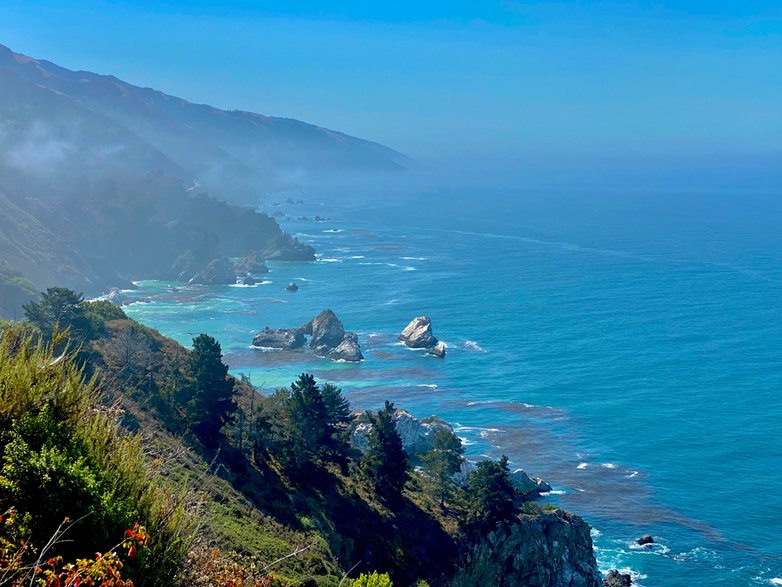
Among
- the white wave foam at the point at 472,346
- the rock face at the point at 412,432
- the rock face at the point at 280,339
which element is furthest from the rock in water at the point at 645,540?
the rock face at the point at 280,339

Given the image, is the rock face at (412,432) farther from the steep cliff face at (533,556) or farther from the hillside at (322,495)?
the steep cliff face at (533,556)

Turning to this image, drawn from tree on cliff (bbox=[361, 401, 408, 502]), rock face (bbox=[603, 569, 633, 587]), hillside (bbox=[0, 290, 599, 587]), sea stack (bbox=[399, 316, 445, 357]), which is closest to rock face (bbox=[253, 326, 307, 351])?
sea stack (bbox=[399, 316, 445, 357])

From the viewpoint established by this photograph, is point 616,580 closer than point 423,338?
Yes

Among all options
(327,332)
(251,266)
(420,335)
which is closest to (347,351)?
(327,332)

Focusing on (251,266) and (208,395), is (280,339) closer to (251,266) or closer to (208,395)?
(208,395)

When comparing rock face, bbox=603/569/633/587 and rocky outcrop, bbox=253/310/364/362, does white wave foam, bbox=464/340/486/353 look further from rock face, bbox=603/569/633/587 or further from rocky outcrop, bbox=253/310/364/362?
rock face, bbox=603/569/633/587
